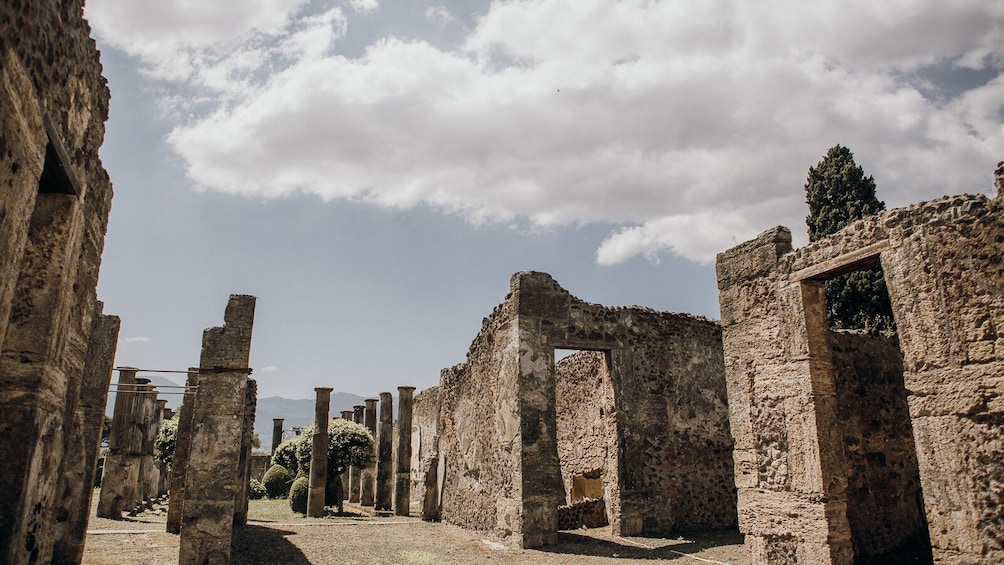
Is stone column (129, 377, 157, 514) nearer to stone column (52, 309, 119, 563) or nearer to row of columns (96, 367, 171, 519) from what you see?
row of columns (96, 367, 171, 519)

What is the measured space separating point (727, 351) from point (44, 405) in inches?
289

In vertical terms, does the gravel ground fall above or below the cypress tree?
below

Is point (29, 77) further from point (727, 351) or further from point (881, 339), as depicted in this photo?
point (881, 339)

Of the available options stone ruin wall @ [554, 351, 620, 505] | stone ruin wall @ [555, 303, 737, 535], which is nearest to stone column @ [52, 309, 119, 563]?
stone ruin wall @ [555, 303, 737, 535]

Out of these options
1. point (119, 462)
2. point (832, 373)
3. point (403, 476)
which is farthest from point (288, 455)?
point (832, 373)

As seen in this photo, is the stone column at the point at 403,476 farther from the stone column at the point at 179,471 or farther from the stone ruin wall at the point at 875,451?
the stone ruin wall at the point at 875,451

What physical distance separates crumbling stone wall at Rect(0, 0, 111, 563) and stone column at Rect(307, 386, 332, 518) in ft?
48.6

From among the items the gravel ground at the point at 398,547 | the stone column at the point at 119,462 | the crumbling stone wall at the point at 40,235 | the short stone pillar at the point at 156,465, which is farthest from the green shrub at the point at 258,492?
the crumbling stone wall at the point at 40,235

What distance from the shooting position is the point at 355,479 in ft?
93.0

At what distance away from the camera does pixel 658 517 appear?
12.2 m

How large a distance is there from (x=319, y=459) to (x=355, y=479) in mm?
10085

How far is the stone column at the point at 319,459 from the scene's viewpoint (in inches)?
717

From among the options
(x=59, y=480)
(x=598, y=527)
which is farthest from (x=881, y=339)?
(x=59, y=480)

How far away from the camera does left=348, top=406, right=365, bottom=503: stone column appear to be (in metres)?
26.5
